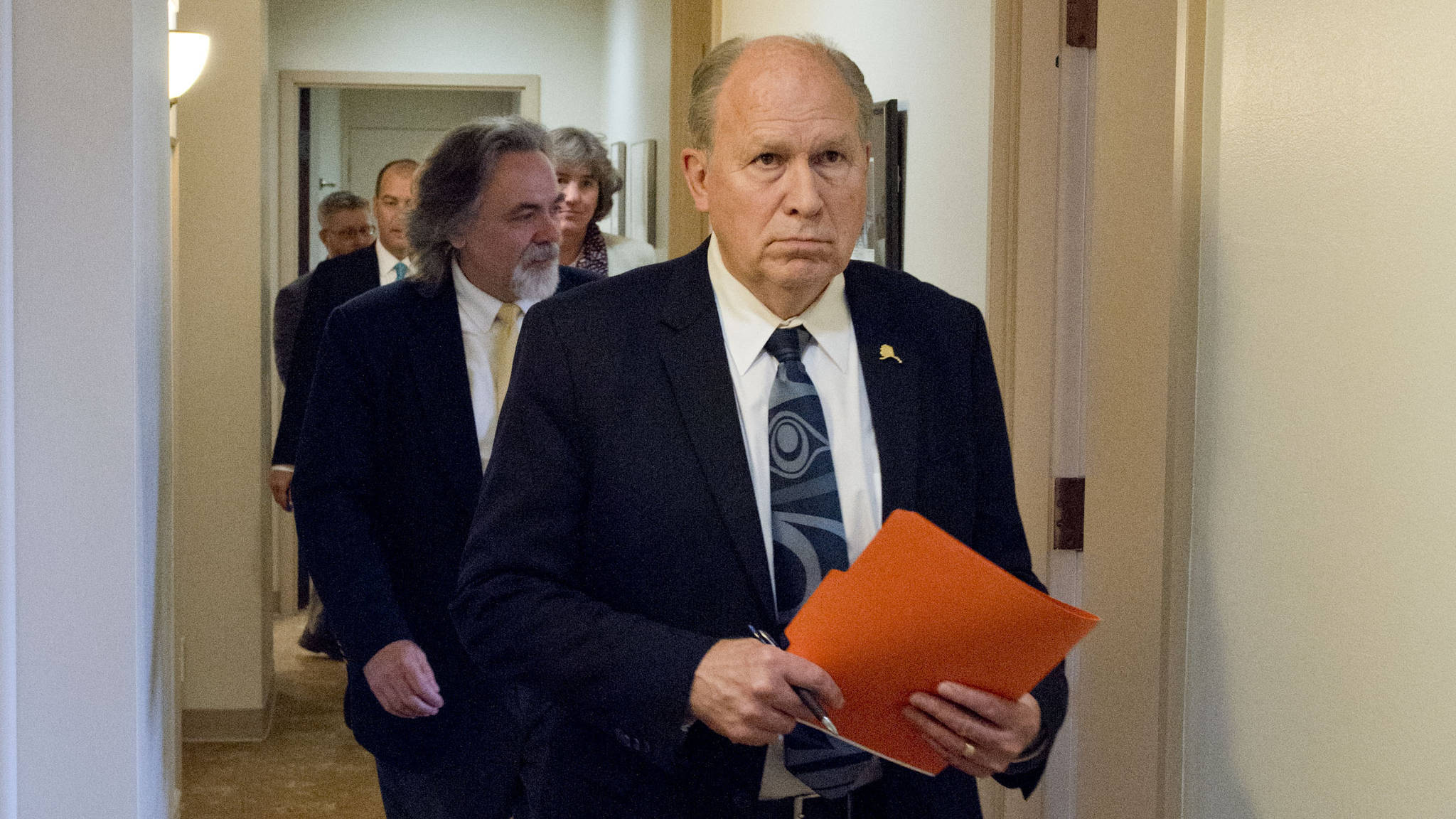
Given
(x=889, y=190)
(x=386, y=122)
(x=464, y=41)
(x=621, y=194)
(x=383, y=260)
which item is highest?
(x=386, y=122)

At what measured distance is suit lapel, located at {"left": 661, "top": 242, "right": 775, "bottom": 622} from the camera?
1393mm

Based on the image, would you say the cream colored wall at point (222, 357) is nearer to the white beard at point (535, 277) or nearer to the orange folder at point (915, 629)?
the white beard at point (535, 277)

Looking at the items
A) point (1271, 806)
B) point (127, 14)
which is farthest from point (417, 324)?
point (1271, 806)

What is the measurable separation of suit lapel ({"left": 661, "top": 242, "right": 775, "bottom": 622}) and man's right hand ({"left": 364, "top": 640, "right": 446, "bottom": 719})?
0.92 metres

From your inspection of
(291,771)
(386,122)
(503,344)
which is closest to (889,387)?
(503,344)

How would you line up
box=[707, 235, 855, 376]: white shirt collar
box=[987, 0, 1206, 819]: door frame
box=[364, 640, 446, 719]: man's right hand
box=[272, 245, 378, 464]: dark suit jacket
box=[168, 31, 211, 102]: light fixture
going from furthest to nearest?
box=[168, 31, 211, 102]: light fixture
box=[272, 245, 378, 464]: dark suit jacket
box=[364, 640, 446, 719]: man's right hand
box=[987, 0, 1206, 819]: door frame
box=[707, 235, 855, 376]: white shirt collar

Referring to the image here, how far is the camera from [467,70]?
7602 mm

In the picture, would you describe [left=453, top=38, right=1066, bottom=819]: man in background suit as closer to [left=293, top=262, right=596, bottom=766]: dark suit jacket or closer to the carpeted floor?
[left=293, top=262, right=596, bottom=766]: dark suit jacket

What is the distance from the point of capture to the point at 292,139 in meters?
7.18

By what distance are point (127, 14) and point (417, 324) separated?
740 millimetres

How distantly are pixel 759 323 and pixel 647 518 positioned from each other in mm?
256

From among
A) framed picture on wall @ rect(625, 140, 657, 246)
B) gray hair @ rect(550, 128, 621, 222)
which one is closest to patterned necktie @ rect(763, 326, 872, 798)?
gray hair @ rect(550, 128, 621, 222)

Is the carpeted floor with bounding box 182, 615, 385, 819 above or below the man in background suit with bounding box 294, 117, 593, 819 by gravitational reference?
below

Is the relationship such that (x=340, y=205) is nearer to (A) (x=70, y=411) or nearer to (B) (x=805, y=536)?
(A) (x=70, y=411)
